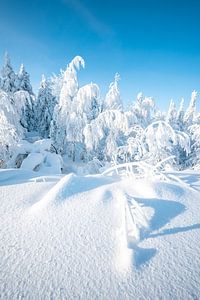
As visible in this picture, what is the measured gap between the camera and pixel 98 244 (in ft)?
4.77

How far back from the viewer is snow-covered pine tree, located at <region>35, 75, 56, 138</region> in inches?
905

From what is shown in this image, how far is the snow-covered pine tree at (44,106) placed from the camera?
905 inches

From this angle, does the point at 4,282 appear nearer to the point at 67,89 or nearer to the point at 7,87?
the point at 67,89

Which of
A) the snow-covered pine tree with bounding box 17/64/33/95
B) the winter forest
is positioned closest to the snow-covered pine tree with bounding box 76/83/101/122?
the winter forest

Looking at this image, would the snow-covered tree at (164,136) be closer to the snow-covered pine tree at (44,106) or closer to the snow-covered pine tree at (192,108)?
the snow-covered pine tree at (44,106)

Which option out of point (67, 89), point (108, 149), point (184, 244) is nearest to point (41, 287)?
point (184, 244)

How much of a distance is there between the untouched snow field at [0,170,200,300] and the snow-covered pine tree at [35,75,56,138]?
866 inches

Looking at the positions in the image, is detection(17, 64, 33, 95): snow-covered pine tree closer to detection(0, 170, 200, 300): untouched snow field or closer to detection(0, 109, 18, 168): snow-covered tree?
detection(0, 109, 18, 168): snow-covered tree

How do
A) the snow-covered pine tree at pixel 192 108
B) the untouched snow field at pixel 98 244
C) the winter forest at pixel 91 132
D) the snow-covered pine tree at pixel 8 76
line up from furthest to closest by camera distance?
the snow-covered pine tree at pixel 192 108
the snow-covered pine tree at pixel 8 76
the winter forest at pixel 91 132
the untouched snow field at pixel 98 244

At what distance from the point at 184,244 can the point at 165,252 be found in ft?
0.66

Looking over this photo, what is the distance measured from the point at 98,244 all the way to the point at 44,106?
77.7ft

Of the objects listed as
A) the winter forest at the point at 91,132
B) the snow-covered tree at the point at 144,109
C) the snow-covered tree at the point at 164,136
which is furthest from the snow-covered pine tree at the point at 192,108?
the snow-covered tree at the point at 164,136

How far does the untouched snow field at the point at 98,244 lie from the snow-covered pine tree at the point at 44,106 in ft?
72.2

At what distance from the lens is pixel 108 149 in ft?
36.9
